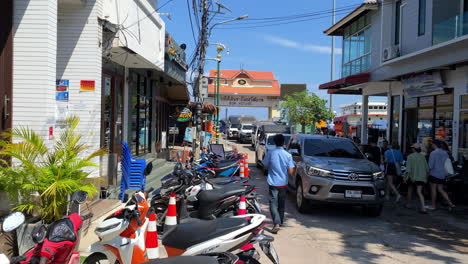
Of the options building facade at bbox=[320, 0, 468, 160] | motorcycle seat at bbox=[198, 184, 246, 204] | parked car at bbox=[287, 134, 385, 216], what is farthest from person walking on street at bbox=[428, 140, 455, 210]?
motorcycle seat at bbox=[198, 184, 246, 204]

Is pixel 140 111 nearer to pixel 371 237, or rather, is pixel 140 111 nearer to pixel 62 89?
pixel 62 89

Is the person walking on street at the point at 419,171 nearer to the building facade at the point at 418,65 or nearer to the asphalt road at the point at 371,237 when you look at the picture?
the asphalt road at the point at 371,237

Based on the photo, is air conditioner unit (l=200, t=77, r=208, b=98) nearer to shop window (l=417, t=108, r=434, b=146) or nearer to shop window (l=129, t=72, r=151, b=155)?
shop window (l=129, t=72, r=151, b=155)

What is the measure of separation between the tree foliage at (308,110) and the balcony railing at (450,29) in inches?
912

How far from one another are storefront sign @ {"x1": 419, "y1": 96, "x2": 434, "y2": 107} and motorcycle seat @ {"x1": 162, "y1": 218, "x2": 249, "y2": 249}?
14.0 m

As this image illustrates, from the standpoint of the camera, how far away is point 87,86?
8242 mm

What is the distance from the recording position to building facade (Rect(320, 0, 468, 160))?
1341cm

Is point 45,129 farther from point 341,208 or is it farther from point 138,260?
point 341,208

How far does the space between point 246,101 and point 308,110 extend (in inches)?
592

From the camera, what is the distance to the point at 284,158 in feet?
24.0

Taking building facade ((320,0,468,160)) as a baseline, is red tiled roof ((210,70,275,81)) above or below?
above

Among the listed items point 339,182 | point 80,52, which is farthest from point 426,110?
point 80,52

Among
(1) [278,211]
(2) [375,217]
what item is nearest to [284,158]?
(1) [278,211]

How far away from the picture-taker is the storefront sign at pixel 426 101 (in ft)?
51.0
